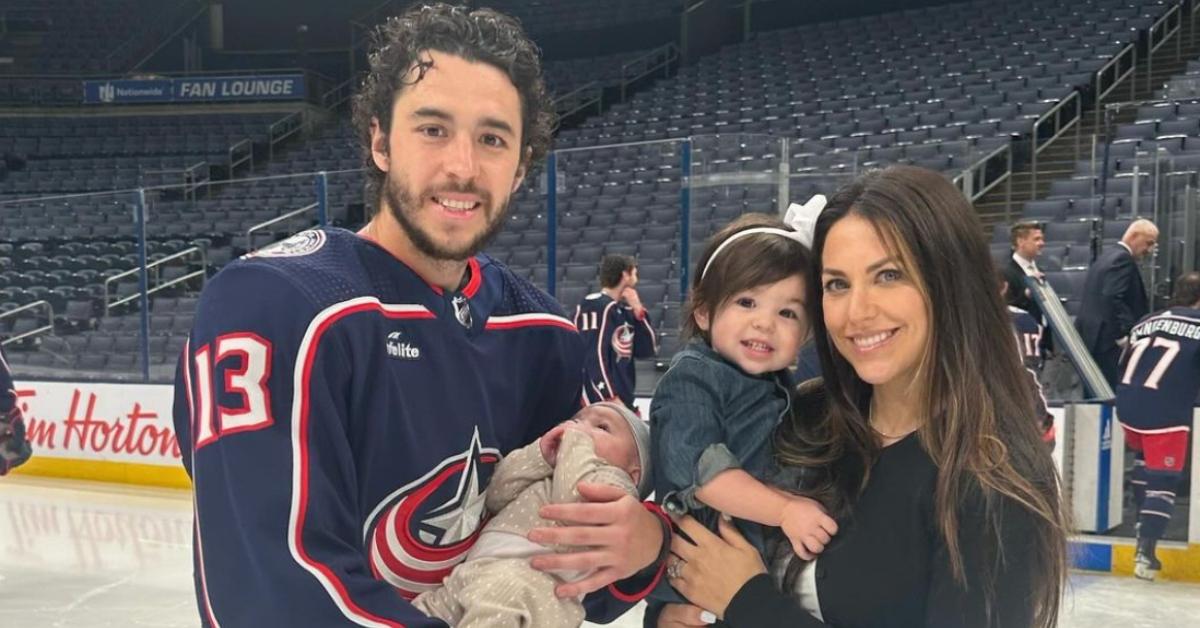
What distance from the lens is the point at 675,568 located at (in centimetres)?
162

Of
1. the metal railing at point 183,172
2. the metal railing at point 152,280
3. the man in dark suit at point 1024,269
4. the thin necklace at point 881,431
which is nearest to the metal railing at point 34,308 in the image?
the metal railing at point 152,280

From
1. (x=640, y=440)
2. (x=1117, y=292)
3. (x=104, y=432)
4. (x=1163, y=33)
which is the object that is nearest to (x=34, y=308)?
(x=104, y=432)

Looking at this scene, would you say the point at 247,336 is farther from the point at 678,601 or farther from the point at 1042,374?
the point at 1042,374

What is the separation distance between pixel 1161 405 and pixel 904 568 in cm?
415

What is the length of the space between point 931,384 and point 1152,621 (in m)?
3.55

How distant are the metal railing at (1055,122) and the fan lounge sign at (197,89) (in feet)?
39.8

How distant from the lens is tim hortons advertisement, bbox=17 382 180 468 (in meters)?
7.51

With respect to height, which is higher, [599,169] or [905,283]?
[599,169]

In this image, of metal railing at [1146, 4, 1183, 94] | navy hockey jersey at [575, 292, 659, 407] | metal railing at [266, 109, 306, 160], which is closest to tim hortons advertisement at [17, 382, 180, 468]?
navy hockey jersey at [575, 292, 659, 407]

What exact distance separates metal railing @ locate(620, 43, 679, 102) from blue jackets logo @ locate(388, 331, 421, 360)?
1575 cm

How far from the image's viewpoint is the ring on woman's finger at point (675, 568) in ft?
5.25

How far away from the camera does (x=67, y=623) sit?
430cm

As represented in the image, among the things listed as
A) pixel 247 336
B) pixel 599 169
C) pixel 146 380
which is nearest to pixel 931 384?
pixel 247 336

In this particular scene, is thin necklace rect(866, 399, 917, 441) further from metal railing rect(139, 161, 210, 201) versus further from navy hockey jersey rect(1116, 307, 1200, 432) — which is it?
metal railing rect(139, 161, 210, 201)
